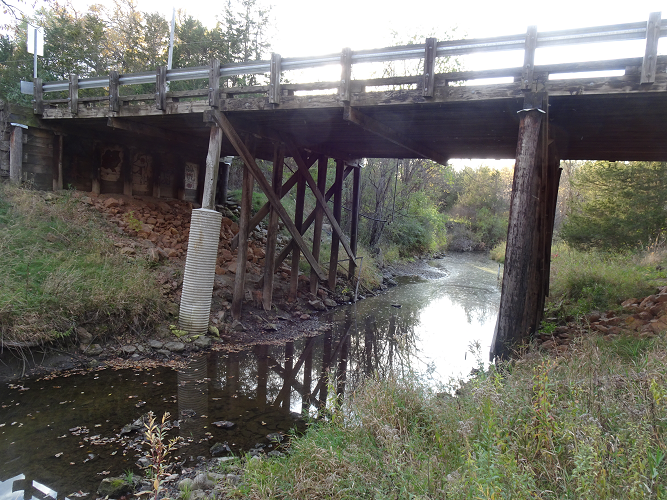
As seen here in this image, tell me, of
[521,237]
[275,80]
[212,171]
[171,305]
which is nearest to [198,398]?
[171,305]

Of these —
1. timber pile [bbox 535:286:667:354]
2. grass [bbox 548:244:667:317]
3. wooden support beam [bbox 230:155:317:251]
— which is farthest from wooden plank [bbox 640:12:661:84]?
wooden support beam [bbox 230:155:317:251]

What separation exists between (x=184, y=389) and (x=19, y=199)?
6.66 meters

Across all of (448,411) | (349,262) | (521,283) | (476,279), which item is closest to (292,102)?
(521,283)

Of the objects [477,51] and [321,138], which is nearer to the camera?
[477,51]

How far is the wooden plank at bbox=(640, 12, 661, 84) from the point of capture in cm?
491

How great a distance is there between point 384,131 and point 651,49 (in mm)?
4034

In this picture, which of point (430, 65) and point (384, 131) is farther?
point (384, 131)

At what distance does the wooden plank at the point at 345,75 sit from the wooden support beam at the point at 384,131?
0.57ft

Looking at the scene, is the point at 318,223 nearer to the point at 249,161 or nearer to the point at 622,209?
the point at 249,161

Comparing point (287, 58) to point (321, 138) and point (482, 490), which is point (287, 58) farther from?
point (482, 490)

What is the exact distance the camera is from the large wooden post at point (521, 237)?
562 centimetres

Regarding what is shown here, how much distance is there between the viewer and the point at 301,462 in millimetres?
3490

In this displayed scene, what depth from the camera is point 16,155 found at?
412 inches

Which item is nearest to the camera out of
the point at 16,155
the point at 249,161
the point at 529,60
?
the point at 529,60
